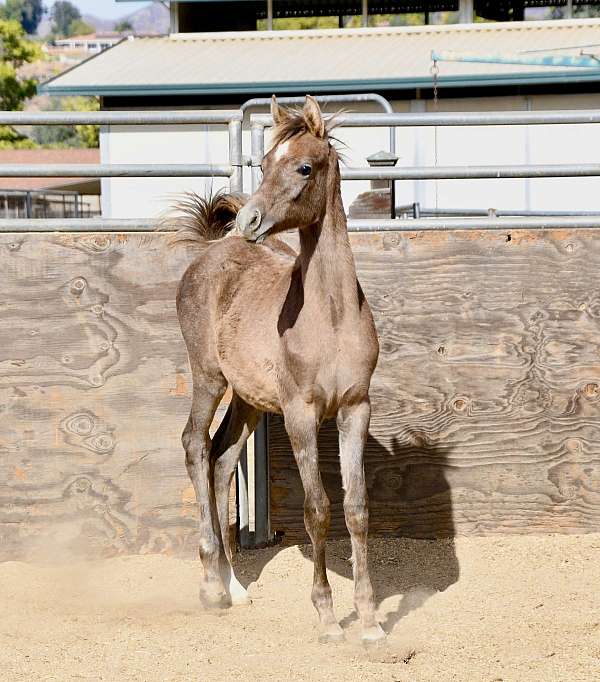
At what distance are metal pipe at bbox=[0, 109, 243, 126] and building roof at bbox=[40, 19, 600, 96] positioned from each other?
13530 millimetres

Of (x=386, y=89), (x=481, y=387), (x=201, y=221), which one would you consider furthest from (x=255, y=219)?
(x=386, y=89)

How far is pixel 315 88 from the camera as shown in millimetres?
20172

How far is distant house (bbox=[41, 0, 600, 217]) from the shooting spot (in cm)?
1895

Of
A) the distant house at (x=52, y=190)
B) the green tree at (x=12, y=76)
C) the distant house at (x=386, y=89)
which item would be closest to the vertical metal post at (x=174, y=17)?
the distant house at (x=386, y=89)

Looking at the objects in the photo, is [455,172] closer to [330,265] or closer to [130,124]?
[330,265]

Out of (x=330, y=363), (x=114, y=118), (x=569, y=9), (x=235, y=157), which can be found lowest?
(x=330, y=363)

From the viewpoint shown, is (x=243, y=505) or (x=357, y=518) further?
(x=243, y=505)

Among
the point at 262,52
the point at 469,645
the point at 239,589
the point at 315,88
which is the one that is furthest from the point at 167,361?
the point at 262,52

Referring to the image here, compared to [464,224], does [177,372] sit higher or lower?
lower

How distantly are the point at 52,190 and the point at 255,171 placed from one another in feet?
88.6

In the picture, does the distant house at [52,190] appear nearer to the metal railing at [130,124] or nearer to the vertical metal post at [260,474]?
the metal railing at [130,124]

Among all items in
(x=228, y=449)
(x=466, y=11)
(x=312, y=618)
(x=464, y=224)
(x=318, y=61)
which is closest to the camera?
(x=312, y=618)

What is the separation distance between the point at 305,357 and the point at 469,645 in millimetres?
1496

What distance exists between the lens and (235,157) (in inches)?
241
